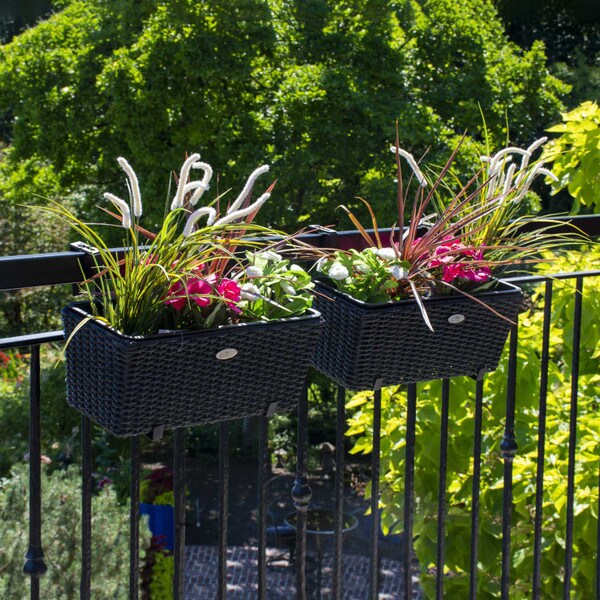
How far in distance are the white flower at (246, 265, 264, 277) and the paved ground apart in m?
5.87

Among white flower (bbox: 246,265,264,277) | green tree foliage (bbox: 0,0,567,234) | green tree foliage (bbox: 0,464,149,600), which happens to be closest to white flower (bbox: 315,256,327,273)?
white flower (bbox: 246,265,264,277)

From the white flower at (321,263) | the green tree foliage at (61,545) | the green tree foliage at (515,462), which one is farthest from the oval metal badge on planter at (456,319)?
the green tree foliage at (61,545)

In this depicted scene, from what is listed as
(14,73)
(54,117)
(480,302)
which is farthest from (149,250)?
(14,73)

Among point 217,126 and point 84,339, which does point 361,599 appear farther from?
point 84,339

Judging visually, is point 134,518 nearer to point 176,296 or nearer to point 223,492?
point 223,492

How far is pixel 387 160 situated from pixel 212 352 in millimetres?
7728

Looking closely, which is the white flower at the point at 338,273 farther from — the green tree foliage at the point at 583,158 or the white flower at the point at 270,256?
the green tree foliage at the point at 583,158

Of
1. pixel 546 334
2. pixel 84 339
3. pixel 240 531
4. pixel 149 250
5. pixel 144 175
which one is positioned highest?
pixel 149 250

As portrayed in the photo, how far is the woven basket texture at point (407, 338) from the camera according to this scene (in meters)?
1.52

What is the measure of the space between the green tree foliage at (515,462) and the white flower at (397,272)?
1.40 metres

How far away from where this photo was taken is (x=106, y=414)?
4.42 feet

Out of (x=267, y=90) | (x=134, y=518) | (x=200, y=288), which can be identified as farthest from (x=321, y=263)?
(x=267, y=90)

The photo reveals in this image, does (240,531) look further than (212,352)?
Yes

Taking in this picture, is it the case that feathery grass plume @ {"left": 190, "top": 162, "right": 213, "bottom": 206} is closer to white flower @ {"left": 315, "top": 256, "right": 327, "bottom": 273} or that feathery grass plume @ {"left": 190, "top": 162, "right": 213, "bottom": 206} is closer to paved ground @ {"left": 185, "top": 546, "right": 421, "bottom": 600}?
white flower @ {"left": 315, "top": 256, "right": 327, "bottom": 273}
